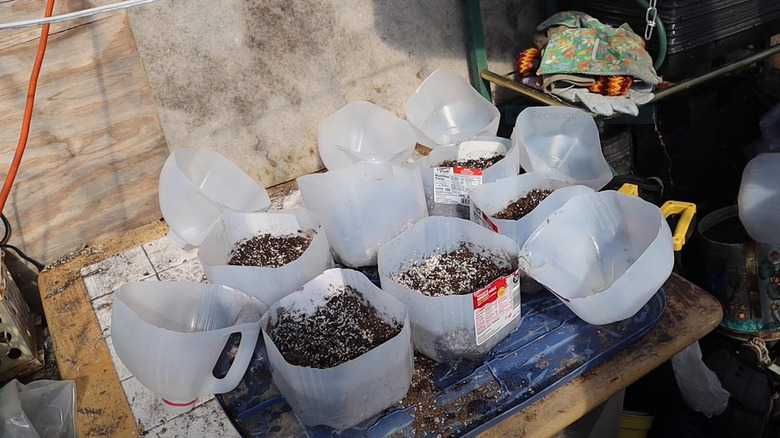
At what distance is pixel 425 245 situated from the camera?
139 cm

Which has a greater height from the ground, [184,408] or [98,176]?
[98,176]

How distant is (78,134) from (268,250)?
2.34ft

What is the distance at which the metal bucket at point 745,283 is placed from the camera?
5.88 feet

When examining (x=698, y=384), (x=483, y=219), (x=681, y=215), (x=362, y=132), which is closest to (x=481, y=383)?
(x=483, y=219)

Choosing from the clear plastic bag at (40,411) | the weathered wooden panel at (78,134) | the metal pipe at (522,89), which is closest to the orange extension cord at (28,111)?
the weathered wooden panel at (78,134)

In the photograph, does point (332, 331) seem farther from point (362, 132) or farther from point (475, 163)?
point (362, 132)

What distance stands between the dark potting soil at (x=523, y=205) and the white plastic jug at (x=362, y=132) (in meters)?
0.54

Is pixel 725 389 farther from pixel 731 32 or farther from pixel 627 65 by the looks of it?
pixel 731 32

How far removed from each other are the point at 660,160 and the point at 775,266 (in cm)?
69

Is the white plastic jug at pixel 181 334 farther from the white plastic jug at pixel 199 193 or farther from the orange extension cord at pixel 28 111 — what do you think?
the orange extension cord at pixel 28 111

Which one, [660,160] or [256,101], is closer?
[256,101]

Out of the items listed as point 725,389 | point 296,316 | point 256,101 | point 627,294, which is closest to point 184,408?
point 296,316

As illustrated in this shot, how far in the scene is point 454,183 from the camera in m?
1.58

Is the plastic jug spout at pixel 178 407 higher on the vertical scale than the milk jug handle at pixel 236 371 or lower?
lower
